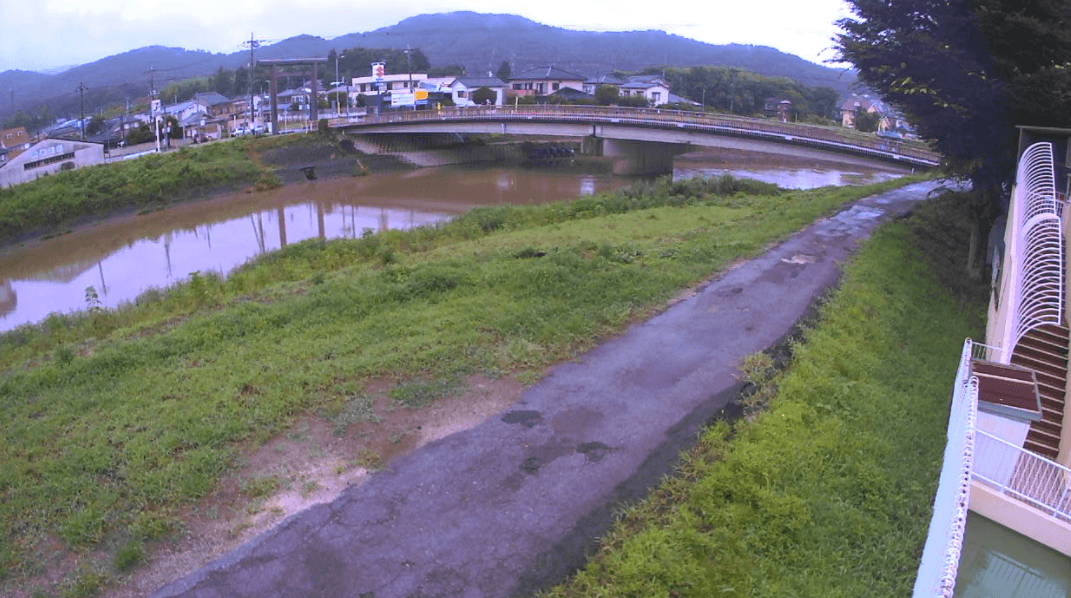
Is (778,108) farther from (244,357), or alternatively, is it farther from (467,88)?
(244,357)

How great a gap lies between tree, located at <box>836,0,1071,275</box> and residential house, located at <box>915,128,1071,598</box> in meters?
4.86

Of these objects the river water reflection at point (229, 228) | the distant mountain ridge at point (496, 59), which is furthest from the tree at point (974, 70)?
the distant mountain ridge at point (496, 59)

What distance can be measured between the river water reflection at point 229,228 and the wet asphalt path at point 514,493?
12667 millimetres

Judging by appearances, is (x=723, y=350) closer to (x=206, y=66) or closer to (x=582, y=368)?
(x=582, y=368)

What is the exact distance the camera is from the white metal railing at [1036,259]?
25.4ft

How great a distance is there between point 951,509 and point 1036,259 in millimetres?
5388

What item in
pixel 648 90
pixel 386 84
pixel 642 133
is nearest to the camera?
pixel 642 133

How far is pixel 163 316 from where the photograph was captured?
11.0 meters

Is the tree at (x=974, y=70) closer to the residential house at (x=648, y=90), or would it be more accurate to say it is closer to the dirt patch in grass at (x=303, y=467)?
the dirt patch in grass at (x=303, y=467)

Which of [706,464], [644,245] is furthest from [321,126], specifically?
[706,464]

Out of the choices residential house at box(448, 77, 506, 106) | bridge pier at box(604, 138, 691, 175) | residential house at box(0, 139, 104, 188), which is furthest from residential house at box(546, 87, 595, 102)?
residential house at box(0, 139, 104, 188)

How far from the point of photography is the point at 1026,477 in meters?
6.23

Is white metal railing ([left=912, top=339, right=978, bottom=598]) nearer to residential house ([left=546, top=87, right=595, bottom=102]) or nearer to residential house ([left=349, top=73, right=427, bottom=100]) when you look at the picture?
residential house ([left=546, top=87, right=595, bottom=102])

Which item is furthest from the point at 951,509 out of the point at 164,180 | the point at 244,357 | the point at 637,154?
the point at 637,154
